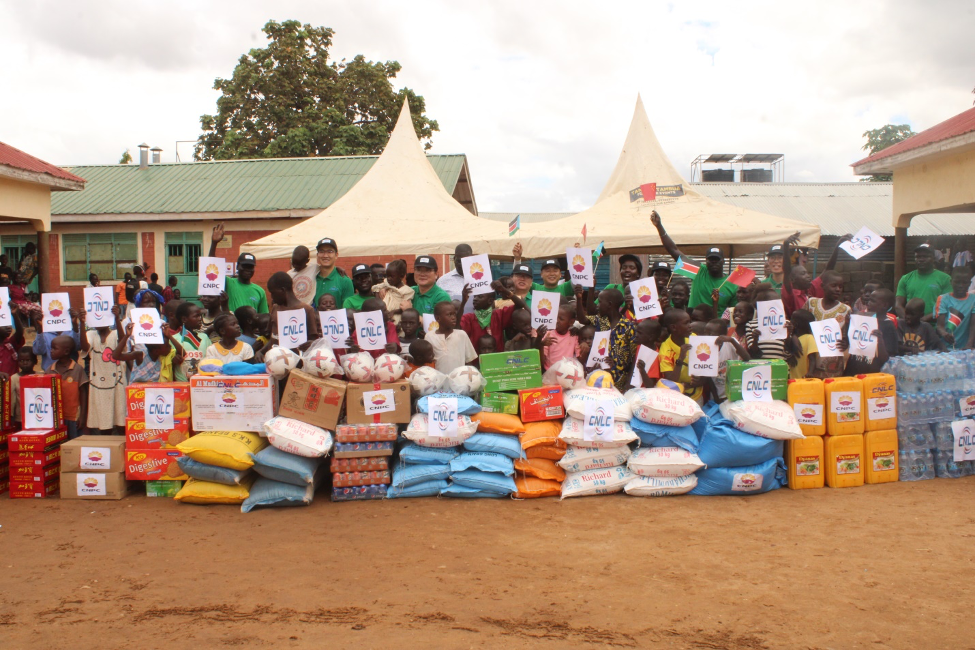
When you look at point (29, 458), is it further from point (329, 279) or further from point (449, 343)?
point (449, 343)

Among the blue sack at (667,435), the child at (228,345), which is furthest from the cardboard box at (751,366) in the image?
the child at (228,345)

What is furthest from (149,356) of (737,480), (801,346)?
(801,346)

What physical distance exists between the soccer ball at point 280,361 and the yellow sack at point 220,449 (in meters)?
0.58

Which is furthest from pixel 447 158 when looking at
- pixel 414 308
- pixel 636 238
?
pixel 414 308

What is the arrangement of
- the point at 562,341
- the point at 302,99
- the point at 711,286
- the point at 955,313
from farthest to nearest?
the point at 302,99
the point at 711,286
the point at 955,313
the point at 562,341

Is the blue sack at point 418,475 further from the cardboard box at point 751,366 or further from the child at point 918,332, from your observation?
the child at point 918,332

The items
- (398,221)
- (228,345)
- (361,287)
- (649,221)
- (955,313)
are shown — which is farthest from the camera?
(398,221)

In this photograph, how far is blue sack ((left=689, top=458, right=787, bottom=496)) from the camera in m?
5.54

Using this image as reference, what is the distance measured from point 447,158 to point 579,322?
562 inches

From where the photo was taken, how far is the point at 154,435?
19.0 ft

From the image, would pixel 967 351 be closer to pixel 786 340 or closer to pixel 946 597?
pixel 786 340

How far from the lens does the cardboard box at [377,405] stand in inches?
222

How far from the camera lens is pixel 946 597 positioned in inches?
146

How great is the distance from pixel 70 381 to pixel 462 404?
358 centimetres
